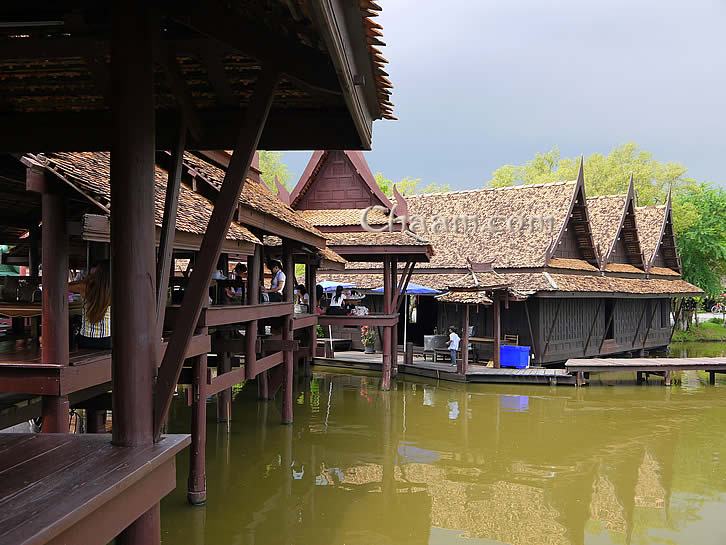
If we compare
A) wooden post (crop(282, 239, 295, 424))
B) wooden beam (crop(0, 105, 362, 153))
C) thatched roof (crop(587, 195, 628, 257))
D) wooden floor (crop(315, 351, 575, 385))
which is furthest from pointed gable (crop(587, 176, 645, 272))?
wooden beam (crop(0, 105, 362, 153))

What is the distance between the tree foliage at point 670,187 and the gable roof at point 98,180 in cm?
3118

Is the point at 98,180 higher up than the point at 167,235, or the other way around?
the point at 98,180

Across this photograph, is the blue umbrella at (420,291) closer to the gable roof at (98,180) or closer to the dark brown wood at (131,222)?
the gable roof at (98,180)

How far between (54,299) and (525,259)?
17584 mm

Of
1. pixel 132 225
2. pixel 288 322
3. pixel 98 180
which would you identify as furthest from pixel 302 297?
pixel 132 225

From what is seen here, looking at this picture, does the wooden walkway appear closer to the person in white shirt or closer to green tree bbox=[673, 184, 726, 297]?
the person in white shirt

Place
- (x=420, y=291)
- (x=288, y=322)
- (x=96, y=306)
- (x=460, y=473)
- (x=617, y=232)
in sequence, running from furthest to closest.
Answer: (x=617, y=232)
(x=420, y=291)
(x=288, y=322)
(x=460, y=473)
(x=96, y=306)

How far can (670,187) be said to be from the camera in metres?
27.5

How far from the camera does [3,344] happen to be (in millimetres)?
7379

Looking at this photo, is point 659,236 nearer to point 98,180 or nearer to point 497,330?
point 497,330

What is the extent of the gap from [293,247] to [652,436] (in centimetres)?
769

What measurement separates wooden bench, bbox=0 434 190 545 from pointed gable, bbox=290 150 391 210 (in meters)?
16.0

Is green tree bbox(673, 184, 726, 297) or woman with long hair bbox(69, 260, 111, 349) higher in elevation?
green tree bbox(673, 184, 726, 297)

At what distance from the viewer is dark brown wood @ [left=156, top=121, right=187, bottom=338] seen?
333 centimetres
